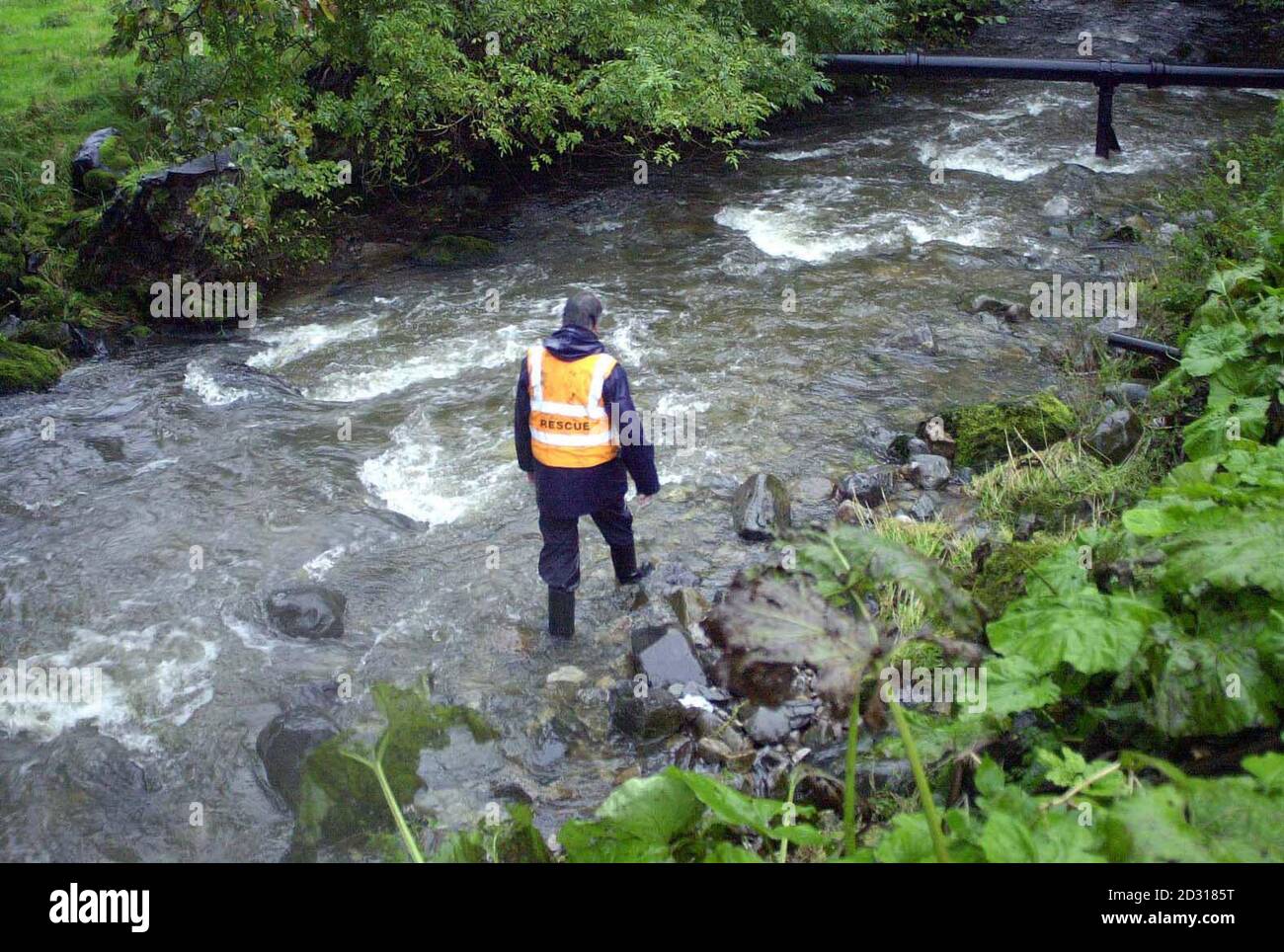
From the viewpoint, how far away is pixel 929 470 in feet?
22.6

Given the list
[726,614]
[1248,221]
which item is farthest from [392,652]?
[1248,221]

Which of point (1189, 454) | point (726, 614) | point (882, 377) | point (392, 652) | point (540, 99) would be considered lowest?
point (392, 652)

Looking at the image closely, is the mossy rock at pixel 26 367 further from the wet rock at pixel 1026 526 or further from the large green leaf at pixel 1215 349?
the large green leaf at pixel 1215 349

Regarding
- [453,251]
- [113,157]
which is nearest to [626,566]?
[453,251]

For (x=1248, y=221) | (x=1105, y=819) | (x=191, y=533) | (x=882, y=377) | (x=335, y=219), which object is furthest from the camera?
(x=335, y=219)

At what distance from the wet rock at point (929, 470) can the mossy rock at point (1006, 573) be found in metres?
1.44

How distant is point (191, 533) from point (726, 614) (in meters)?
5.12

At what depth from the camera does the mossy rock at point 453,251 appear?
36.7ft

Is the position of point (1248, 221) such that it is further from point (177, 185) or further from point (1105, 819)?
point (177, 185)

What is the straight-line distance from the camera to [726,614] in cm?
284

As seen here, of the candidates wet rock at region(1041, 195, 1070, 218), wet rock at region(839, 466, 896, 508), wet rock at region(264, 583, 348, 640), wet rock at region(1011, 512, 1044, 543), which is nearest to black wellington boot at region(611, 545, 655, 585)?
wet rock at region(839, 466, 896, 508)

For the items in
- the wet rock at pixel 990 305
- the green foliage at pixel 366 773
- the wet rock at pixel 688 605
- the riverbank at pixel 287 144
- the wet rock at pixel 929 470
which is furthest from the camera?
the riverbank at pixel 287 144

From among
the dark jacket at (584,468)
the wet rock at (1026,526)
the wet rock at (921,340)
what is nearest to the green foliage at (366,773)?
the dark jacket at (584,468)

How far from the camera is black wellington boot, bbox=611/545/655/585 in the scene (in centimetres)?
598
